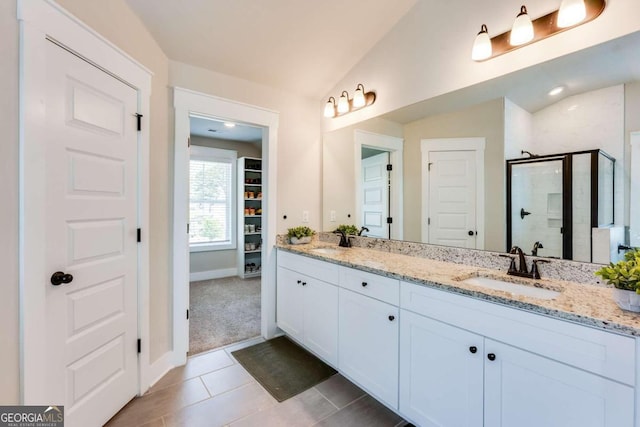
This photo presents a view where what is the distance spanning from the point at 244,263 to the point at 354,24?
13.0ft

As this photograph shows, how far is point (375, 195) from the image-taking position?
8.55ft

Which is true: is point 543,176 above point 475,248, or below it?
above

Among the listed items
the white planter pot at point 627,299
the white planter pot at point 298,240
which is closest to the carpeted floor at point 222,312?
the white planter pot at point 298,240

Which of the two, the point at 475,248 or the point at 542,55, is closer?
the point at 542,55

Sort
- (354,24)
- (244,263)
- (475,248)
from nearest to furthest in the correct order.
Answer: (475,248)
(354,24)
(244,263)

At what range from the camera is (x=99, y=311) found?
1689 mm

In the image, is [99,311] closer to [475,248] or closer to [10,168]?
[10,168]

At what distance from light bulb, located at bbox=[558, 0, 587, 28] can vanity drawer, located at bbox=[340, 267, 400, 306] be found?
1529mm

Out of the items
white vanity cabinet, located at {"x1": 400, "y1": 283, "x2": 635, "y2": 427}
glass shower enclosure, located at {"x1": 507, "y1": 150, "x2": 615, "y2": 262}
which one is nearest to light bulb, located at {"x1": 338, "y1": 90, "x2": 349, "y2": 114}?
glass shower enclosure, located at {"x1": 507, "y1": 150, "x2": 615, "y2": 262}

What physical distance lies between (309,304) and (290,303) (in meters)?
0.32

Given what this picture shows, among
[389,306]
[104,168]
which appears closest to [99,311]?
[104,168]

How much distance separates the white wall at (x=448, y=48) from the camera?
1402 mm

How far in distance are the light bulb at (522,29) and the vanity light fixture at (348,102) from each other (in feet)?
3.76

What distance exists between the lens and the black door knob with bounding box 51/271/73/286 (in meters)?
1.42
